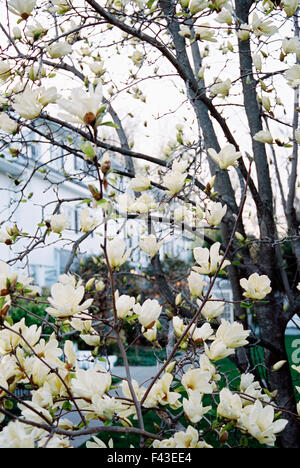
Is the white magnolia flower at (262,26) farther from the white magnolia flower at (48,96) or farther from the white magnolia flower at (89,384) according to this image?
the white magnolia flower at (89,384)

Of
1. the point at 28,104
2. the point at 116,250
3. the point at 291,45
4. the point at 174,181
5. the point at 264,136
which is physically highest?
the point at 291,45

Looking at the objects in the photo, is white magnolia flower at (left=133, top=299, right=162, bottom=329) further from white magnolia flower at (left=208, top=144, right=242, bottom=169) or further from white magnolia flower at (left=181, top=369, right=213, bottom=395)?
white magnolia flower at (left=208, top=144, right=242, bottom=169)

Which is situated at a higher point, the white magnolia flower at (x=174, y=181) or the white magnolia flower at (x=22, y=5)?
the white magnolia flower at (x=22, y=5)

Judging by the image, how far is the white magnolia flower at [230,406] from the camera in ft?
3.06

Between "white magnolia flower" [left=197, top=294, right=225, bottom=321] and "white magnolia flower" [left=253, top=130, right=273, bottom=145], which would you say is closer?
"white magnolia flower" [left=197, top=294, right=225, bottom=321]

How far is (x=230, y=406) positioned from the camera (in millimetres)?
941

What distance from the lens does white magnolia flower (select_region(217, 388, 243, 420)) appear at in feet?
3.06

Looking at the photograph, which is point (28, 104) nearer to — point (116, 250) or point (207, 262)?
point (116, 250)

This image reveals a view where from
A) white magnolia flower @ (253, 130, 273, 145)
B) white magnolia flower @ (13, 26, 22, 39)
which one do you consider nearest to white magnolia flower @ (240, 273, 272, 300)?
white magnolia flower @ (253, 130, 273, 145)

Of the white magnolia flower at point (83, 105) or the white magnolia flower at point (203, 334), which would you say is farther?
the white magnolia flower at point (203, 334)

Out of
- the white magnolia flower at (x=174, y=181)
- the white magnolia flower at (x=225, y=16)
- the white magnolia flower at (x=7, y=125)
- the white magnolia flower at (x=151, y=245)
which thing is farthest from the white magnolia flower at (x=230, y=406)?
the white magnolia flower at (x=225, y=16)

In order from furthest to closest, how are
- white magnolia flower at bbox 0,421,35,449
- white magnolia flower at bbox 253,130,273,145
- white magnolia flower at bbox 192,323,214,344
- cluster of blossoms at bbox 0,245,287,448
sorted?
white magnolia flower at bbox 253,130,273,145
white magnolia flower at bbox 192,323,214,344
cluster of blossoms at bbox 0,245,287,448
white magnolia flower at bbox 0,421,35,449

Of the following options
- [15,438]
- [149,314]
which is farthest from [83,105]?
[15,438]
